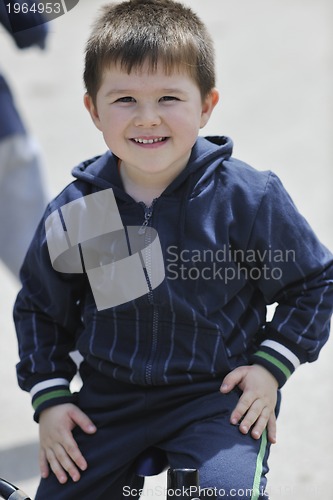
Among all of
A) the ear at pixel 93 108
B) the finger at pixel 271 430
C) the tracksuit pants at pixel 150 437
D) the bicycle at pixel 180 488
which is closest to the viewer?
the bicycle at pixel 180 488

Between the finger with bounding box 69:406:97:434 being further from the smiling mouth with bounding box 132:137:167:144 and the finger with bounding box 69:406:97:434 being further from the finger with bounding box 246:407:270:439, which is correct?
the smiling mouth with bounding box 132:137:167:144

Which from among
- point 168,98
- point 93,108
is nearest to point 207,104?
point 168,98

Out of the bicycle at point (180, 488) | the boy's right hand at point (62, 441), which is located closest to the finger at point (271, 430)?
the bicycle at point (180, 488)

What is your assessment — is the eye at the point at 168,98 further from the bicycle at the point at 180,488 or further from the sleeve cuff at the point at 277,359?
the bicycle at the point at 180,488

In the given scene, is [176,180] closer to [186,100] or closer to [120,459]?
[186,100]

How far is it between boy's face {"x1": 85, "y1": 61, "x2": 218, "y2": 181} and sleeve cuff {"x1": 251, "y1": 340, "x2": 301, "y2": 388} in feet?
1.45

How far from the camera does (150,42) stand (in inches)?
72.7

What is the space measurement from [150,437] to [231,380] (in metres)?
0.20

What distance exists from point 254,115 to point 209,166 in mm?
3490

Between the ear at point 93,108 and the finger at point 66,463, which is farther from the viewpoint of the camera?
the ear at point 93,108

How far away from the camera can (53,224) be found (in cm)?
202

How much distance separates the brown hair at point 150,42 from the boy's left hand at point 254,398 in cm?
60

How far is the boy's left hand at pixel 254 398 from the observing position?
185 cm

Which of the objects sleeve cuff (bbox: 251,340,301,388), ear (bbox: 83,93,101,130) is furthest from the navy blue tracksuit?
ear (bbox: 83,93,101,130)
